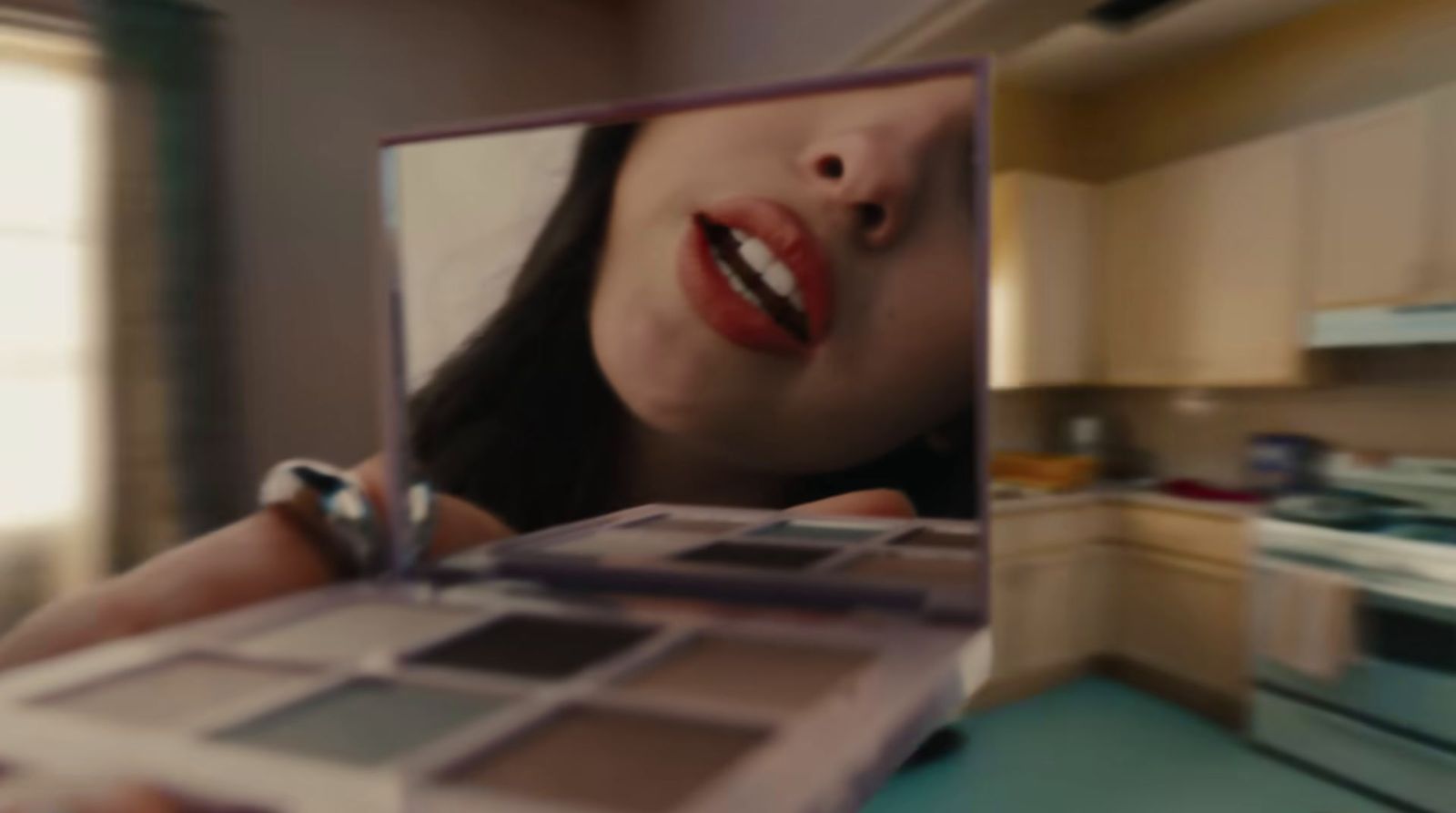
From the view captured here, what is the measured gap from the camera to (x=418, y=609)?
0.64 meters

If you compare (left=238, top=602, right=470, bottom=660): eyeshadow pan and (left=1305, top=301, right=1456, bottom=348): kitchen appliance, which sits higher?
(left=1305, top=301, right=1456, bottom=348): kitchen appliance

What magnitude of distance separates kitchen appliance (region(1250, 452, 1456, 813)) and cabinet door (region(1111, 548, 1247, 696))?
0.17m

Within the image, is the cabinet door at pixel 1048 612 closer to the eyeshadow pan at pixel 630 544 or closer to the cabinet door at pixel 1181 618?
the cabinet door at pixel 1181 618

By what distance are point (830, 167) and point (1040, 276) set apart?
2247 millimetres

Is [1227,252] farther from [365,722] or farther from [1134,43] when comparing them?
[365,722]

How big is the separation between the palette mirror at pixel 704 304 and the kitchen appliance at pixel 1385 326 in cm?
197

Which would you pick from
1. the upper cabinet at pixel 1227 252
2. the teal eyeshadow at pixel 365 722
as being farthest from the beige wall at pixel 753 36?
the teal eyeshadow at pixel 365 722

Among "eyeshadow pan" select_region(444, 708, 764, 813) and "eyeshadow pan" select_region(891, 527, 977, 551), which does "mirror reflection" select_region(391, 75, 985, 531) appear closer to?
"eyeshadow pan" select_region(891, 527, 977, 551)

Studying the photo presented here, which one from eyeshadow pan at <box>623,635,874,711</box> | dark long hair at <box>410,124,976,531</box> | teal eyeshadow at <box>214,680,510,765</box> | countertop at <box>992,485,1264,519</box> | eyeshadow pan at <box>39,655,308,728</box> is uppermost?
dark long hair at <box>410,124,976,531</box>

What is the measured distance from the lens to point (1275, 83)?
7.90 feet

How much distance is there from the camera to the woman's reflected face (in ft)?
1.88

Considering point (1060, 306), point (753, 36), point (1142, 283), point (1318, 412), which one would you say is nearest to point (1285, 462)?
point (1318, 412)

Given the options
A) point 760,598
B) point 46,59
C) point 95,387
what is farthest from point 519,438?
point 46,59

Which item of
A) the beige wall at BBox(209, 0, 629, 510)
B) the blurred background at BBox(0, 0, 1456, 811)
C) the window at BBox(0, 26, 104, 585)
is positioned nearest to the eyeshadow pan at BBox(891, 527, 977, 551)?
the blurred background at BBox(0, 0, 1456, 811)
